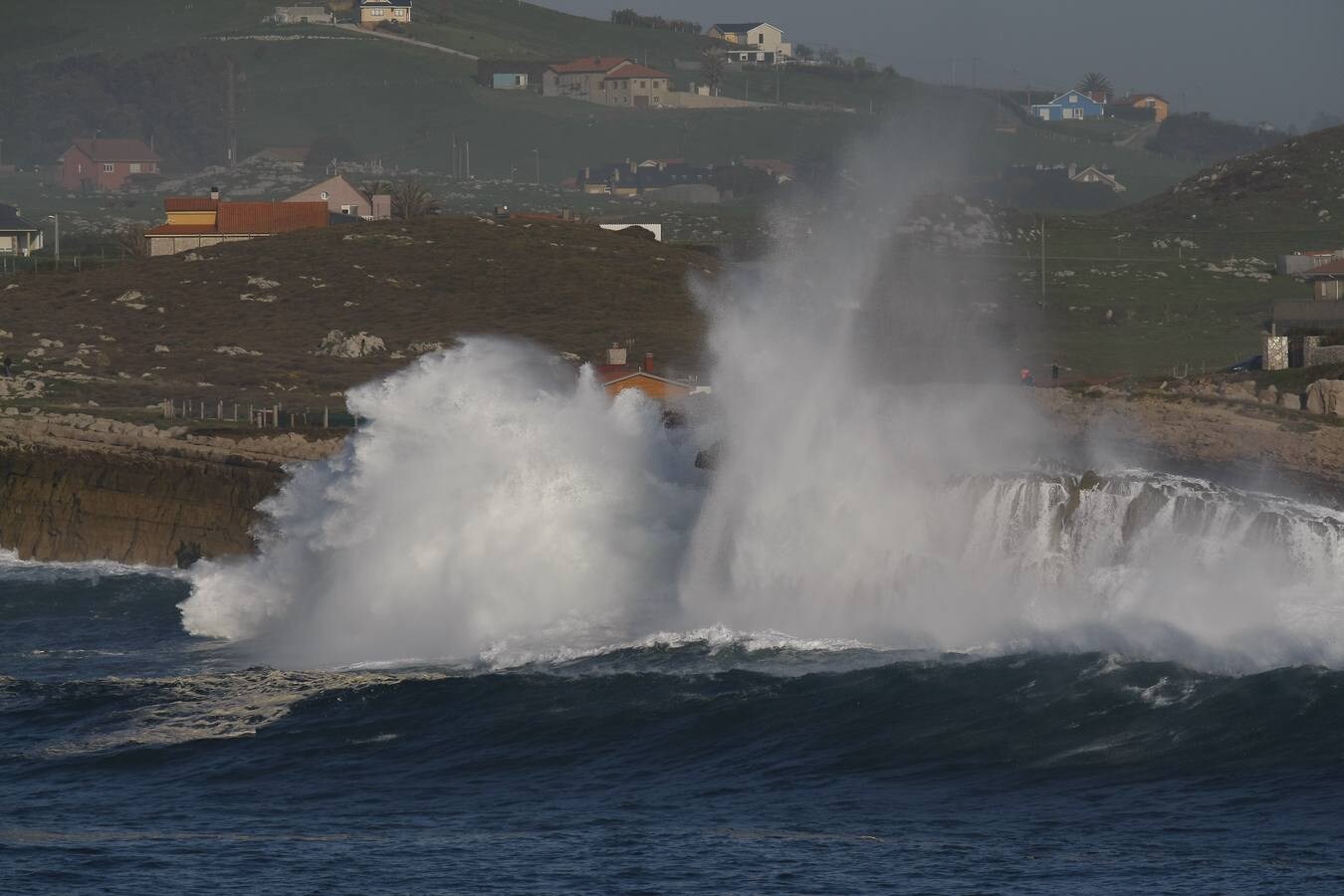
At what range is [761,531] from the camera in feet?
125

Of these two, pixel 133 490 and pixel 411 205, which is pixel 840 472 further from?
pixel 411 205

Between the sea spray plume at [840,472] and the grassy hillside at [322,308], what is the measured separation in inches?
1063

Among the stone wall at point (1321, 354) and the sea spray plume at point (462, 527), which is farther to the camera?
the stone wall at point (1321, 354)

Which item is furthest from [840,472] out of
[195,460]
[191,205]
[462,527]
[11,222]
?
[11,222]

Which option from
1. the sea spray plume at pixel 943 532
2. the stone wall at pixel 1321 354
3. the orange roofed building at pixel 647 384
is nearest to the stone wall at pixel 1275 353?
the stone wall at pixel 1321 354

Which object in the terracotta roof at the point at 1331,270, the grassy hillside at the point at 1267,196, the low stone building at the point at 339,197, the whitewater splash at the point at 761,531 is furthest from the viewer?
the low stone building at the point at 339,197

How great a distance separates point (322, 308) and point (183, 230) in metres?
23.0

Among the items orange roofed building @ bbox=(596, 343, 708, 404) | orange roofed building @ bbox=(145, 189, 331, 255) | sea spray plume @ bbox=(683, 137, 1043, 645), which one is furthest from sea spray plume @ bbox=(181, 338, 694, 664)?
orange roofed building @ bbox=(145, 189, 331, 255)

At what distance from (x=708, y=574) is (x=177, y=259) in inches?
2553

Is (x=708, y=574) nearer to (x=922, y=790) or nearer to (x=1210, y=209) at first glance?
(x=922, y=790)

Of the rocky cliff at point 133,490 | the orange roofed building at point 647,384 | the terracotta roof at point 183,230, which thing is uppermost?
the terracotta roof at point 183,230

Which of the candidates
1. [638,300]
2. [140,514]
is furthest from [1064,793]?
[638,300]

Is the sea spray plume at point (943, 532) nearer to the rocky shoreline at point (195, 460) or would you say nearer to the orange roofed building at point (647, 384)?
the rocky shoreline at point (195, 460)

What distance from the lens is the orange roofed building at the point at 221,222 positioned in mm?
106250
